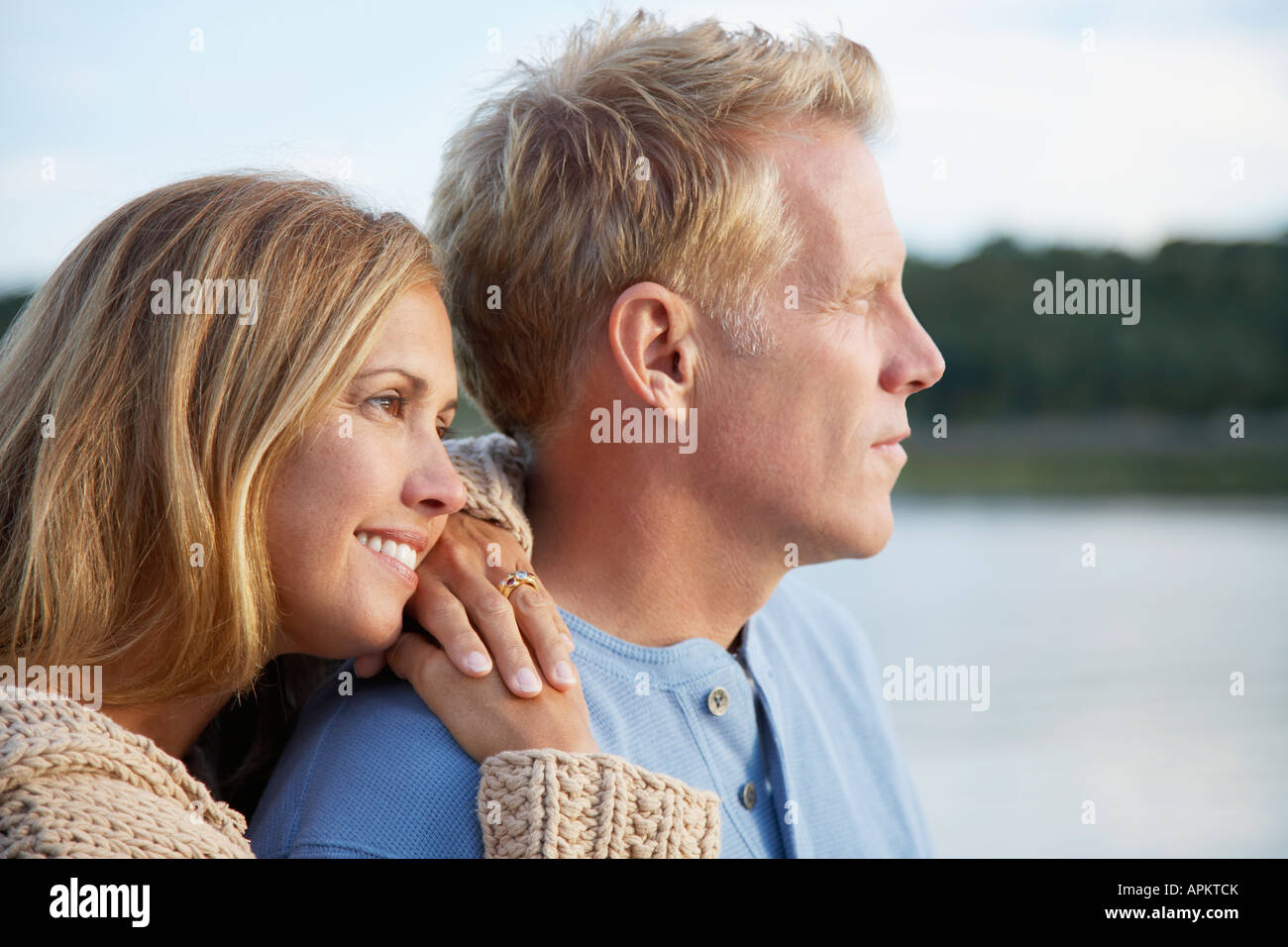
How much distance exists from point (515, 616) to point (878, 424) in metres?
0.50

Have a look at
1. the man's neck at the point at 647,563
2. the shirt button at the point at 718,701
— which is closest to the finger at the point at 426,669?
the man's neck at the point at 647,563

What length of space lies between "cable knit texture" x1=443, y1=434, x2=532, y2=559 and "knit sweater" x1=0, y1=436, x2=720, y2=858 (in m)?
0.33

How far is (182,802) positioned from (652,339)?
2.31 ft

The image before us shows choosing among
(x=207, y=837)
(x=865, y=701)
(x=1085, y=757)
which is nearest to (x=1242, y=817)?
(x=1085, y=757)

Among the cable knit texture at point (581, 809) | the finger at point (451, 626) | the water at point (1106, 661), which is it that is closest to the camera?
the cable knit texture at point (581, 809)

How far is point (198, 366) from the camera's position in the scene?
1.16 meters

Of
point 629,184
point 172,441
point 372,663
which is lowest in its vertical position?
point 372,663

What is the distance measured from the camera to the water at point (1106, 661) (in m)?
4.25

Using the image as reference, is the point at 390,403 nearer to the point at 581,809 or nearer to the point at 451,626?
the point at 451,626

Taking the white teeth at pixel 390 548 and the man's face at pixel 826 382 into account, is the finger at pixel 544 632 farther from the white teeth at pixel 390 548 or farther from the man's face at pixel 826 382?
the man's face at pixel 826 382

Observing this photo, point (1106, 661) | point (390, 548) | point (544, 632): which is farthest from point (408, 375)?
point (1106, 661)

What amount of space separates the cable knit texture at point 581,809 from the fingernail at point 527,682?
7cm

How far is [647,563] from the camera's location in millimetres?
1398

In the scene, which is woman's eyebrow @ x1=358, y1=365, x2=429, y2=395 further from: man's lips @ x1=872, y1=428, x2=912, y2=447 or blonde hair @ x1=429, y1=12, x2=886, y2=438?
man's lips @ x1=872, y1=428, x2=912, y2=447
